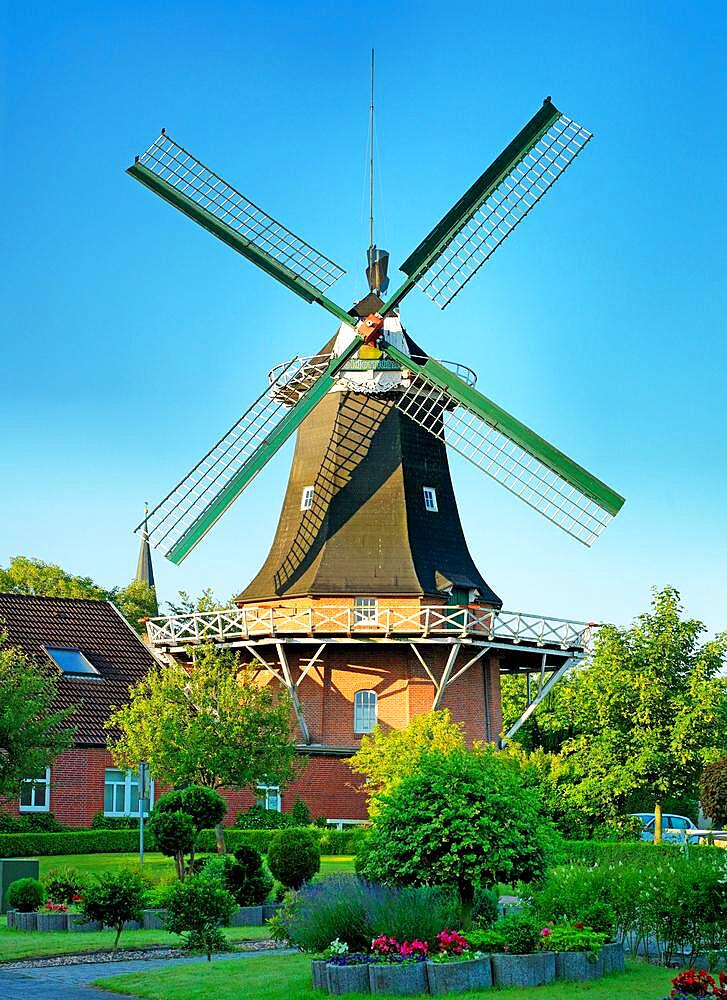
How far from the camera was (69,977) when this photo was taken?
50.0 feet

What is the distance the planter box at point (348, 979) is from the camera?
13.2 m

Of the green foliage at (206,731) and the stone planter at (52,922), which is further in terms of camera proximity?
the green foliage at (206,731)

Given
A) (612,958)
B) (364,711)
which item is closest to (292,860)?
(612,958)

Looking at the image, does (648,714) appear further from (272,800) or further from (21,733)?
(21,733)

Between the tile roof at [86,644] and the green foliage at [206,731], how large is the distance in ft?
5.58

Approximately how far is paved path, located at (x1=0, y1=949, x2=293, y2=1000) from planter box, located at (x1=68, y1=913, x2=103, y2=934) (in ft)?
9.70

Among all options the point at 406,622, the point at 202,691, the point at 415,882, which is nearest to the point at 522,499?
the point at 406,622

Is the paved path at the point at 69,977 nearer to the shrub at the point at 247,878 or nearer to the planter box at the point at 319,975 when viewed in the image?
the planter box at the point at 319,975

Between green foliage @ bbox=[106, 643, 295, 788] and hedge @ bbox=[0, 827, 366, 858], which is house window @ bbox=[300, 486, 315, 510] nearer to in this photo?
green foliage @ bbox=[106, 643, 295, 788]

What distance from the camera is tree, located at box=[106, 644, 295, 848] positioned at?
1216 inches

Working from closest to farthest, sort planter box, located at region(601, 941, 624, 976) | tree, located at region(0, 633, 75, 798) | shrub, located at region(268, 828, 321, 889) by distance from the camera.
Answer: planter box, located at region(601, 941, 624, 976) < shrub, located at region(268, 828, 321, 889) < tree, located at region(0, 633, 75, 798)

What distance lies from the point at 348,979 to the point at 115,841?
19920mm

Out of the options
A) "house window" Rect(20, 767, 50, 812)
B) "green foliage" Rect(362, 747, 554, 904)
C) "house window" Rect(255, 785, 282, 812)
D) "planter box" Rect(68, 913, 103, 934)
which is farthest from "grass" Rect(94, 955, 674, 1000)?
"house window" Rect(255, 785, 282, 812)

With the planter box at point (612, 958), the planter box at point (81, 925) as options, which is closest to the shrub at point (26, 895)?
the planter box at point (81, 925)
